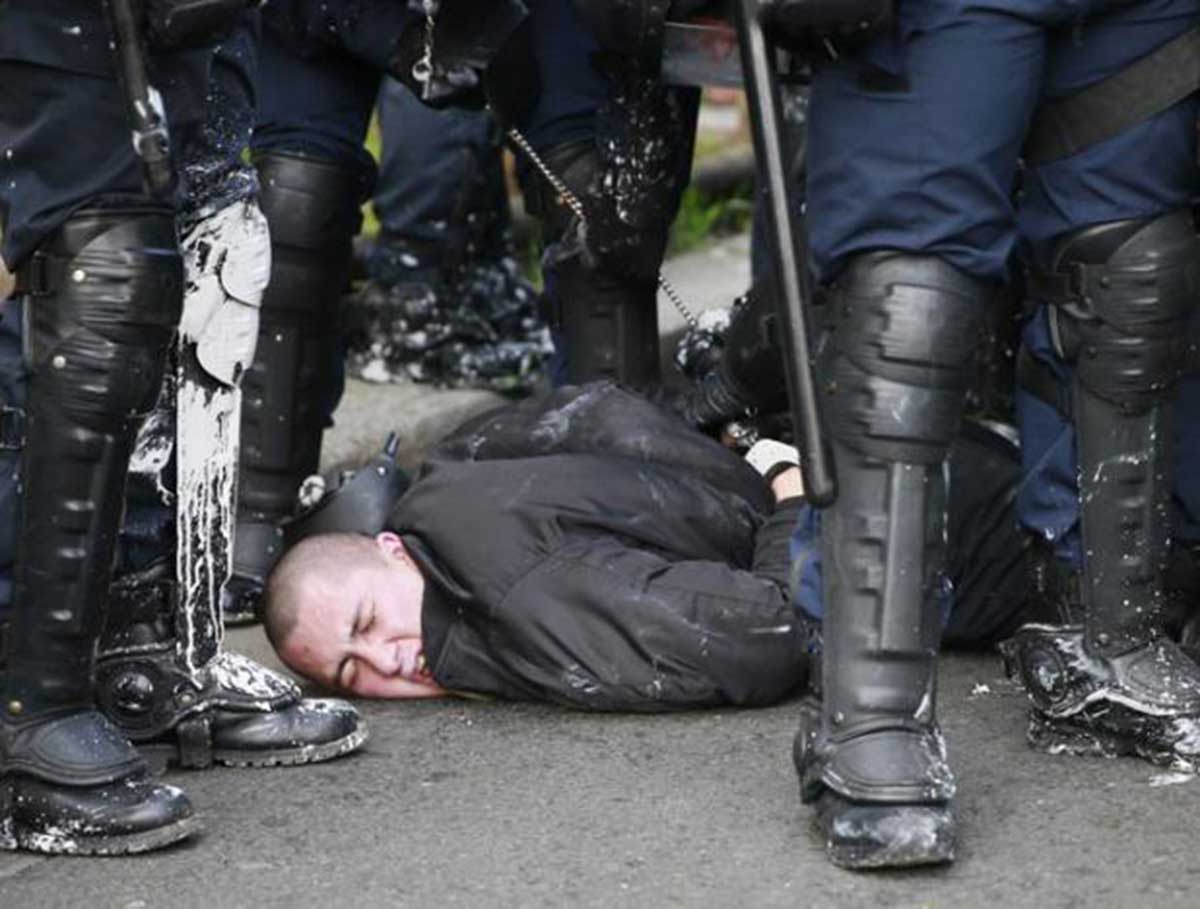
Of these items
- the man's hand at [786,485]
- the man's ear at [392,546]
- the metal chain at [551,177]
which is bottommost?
the man's ear at [392,546]

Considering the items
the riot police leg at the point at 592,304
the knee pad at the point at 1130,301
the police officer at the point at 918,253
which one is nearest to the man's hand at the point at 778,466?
the riot police leg at the point at 592,304

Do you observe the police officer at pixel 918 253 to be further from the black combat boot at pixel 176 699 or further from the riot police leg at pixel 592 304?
the riot police leg at pixel 592 304

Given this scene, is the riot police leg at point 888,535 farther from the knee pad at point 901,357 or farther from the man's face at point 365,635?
the man's face at point 365,635

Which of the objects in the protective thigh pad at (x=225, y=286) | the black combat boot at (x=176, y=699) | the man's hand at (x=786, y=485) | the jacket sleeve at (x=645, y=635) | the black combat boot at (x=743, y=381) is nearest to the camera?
the protective thigh pad at (x=225, y=286)

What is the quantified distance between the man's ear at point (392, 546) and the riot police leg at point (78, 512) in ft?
3.07

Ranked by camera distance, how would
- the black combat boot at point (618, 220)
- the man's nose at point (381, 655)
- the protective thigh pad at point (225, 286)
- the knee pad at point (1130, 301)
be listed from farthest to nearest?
the black combat boot at point (618, 220), the man's nose at point (381, 655), the protective thigh pad at point (225, 286), the knee pad at point (1130, 301)

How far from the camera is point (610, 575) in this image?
4.20 meters

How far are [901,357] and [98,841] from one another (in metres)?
1.22

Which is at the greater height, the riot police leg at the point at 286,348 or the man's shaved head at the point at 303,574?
the riot police leg at the point at 286,348

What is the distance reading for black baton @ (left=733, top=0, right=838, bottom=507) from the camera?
130 inches

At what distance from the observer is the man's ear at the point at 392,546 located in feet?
14.5

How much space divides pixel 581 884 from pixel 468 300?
3209 mm

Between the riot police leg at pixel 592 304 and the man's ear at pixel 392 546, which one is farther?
the riot police leg at pixel 592 304

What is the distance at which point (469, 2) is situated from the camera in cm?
464
